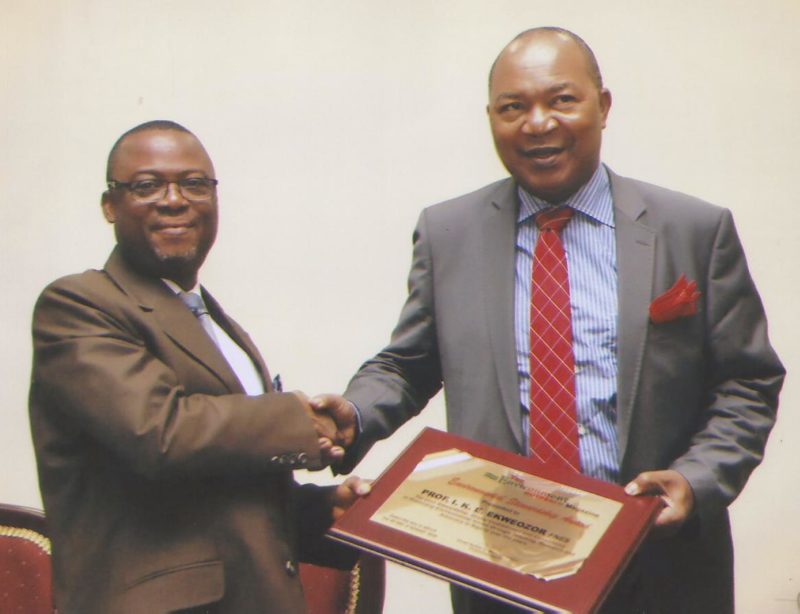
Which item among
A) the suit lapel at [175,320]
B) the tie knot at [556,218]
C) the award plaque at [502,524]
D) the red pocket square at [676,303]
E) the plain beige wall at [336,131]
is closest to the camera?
the award plaque at [502,524]

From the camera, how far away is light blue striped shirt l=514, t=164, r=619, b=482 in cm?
215

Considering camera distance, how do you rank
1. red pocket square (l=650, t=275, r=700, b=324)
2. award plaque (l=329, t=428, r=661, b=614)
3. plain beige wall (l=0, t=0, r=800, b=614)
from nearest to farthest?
award plaque (l=329, t=428, r=661, b=614), red pocket square (l=650, t=275, r=700, b=324), plain beige wall (l=0, t=0, r=800, b=614)

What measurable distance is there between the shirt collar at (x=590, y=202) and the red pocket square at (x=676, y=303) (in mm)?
177

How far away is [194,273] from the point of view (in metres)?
2.20

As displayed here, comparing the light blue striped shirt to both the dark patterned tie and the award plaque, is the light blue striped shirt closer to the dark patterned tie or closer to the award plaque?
the award plaque

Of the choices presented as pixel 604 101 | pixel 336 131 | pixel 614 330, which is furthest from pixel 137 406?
pixel 336 131

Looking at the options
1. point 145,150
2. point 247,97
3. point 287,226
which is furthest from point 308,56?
point 145,150

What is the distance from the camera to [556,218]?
227cm

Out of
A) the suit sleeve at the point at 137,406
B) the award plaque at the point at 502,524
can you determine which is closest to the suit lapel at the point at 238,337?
the suit sleeve at the point at 137,406

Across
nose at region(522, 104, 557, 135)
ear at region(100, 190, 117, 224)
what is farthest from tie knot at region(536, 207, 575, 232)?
ear at region(100, 190, 117, 224)

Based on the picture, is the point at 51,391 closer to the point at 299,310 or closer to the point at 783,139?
the point at 299,310

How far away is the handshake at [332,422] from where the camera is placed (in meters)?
2.10

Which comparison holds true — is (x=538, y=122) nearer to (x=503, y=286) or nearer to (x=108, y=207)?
(x=503, y=286)

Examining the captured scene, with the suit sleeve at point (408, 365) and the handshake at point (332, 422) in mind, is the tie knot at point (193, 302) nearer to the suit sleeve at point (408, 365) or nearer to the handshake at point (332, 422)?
the handshake at point (332, 422)
